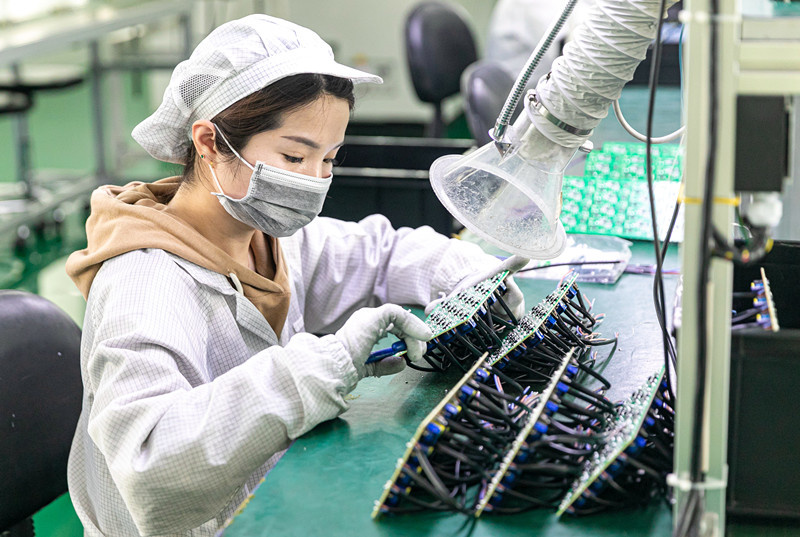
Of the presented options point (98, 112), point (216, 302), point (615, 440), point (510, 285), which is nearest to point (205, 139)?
point (216, 302)

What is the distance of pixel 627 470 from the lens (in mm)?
863

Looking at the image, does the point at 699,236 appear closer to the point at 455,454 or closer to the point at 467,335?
the point at 455,454

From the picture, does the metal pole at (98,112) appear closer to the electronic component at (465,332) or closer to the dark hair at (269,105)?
the dark hair at (269,105)

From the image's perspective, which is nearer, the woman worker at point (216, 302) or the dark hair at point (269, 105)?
the woman worker at point (216, 302)

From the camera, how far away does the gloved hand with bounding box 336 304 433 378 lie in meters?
1.10

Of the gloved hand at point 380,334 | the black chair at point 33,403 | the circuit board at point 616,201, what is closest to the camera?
the gloved hand at point 380,334

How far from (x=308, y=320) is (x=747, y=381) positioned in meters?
1.00

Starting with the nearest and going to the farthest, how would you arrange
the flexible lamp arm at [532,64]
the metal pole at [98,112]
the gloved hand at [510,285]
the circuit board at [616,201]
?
the flexible lamp arm at [532,64] → the gloved hand at [510,285] → the circuit board at [616,201] → the metal pole at [98,112]

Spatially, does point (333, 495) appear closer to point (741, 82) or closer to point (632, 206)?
point (741, 82)

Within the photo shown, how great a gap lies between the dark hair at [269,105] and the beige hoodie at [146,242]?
0.14 metres

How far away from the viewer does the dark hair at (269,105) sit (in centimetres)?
123

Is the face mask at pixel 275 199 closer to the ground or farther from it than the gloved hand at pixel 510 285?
farther from it

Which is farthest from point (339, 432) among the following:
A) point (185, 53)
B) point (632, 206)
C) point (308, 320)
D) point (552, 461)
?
point (185, 53)

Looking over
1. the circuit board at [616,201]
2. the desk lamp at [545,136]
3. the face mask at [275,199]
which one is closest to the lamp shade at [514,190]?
the desk lamp at [545,136]
